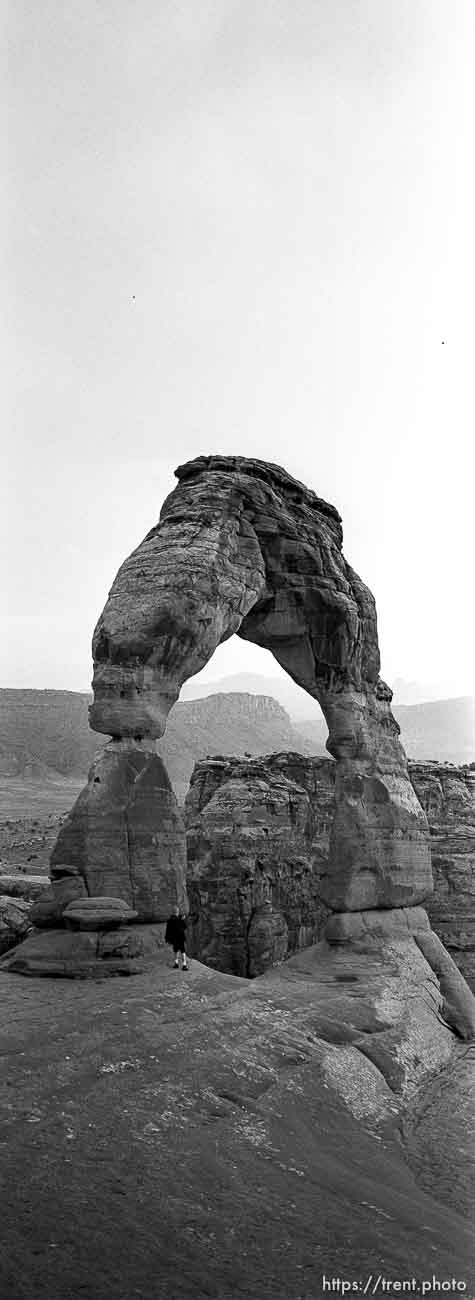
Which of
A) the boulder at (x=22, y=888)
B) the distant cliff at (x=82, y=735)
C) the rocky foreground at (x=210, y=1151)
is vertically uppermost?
the distant cliff at (x=82, y=735)

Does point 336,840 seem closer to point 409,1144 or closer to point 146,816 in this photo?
point 146,816

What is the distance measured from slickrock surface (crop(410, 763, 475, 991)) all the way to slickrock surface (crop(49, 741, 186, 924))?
976 centimetres

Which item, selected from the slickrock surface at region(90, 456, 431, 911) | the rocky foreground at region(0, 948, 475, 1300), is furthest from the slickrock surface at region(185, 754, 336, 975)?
the rocky foreground at region(0, 948, 475, 1300)

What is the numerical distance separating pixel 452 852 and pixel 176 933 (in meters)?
11.8

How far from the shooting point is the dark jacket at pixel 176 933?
1075 cm

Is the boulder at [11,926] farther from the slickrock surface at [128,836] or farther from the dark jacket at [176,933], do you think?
the dark jacket at [176,933]

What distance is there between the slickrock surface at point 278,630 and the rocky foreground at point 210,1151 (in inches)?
162

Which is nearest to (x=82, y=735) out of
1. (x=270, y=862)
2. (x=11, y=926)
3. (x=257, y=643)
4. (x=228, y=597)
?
(x=270, y=862)

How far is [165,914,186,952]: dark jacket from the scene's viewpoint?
10.8 metres

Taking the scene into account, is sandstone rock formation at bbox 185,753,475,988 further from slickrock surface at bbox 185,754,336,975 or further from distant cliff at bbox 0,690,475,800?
distant cliff at bbox 0,690,475,800

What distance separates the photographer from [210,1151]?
237 inches

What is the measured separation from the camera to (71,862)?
11.4 m

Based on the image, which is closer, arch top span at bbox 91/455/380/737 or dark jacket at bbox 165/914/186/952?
dark jacket at bbox 165/914/186/952

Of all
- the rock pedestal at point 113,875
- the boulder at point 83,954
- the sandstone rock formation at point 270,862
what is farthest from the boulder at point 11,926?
the sandstone rock formation at point 270,862
